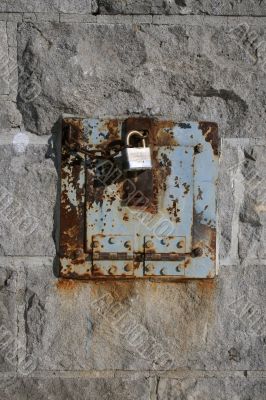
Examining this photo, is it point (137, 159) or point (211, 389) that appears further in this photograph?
point (211, 389)

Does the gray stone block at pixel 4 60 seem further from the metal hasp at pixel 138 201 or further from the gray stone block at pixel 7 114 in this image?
the metal hasp at pixel 138 201

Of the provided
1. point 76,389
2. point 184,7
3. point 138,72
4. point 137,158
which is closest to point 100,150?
point 137,158

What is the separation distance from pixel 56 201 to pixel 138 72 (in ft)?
1.42

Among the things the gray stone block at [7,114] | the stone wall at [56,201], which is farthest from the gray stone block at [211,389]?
the gray stone block at [7,114]

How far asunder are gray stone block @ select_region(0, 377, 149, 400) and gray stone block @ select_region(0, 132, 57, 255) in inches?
14.8

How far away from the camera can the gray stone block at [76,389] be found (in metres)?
1.33

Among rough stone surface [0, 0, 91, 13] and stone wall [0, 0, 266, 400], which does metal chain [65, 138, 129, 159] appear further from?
rough stone surface [0, 0, 91, 13]

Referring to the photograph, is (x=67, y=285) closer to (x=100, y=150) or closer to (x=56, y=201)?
(x=56, y=201)

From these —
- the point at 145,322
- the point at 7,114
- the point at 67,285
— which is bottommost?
the point at 145,322

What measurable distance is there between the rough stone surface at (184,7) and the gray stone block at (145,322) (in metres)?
0.73

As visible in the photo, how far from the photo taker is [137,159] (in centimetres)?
120

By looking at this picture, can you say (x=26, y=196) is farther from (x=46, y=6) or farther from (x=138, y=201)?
(x=46, y=6)

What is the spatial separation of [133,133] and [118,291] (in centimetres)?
45

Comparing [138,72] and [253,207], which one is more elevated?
[138,72]
